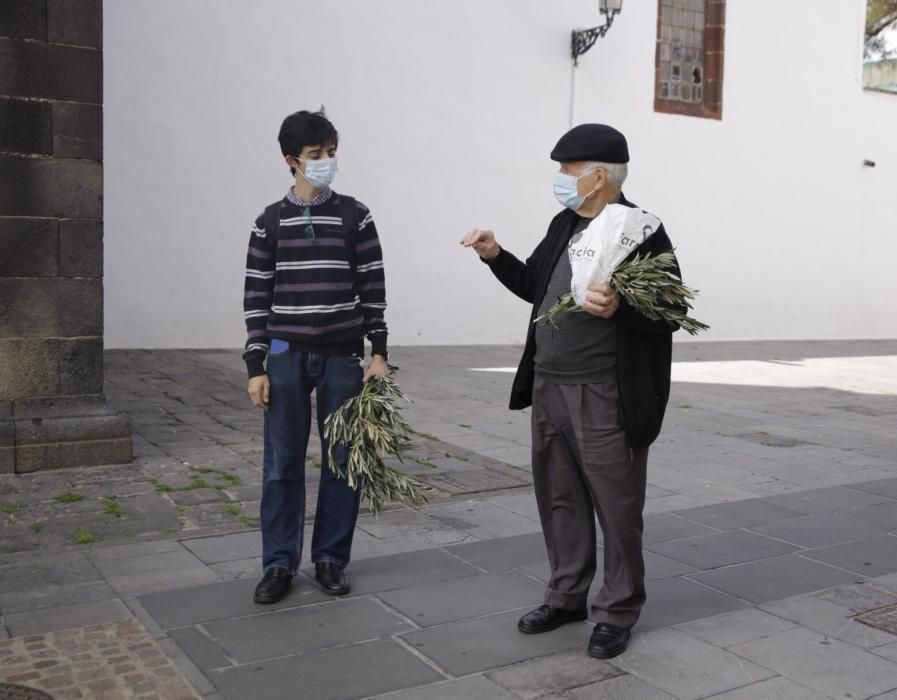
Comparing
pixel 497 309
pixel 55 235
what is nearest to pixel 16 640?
pixel 55 235

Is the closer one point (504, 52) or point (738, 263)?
point (504, 52)

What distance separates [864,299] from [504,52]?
8686 mm

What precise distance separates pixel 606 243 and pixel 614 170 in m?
0.33

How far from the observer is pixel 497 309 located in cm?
1538

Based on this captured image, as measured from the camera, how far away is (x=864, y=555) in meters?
5.09

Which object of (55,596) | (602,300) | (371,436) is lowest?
(55,596)

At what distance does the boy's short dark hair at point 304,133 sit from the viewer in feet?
13.7

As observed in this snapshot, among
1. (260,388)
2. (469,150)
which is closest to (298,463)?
(260,388)

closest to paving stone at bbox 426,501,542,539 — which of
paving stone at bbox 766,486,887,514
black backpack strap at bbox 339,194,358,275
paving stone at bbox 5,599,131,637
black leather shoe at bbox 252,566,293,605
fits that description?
black leather shoe at bbox 252,566,293,605

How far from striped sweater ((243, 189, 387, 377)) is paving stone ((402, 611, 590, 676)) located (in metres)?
1.15

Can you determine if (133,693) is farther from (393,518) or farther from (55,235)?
(55,235)

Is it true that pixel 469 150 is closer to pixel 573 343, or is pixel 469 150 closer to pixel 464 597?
pixel 464 597

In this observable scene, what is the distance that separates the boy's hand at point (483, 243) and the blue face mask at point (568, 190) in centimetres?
29

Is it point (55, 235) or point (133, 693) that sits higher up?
point (55, 235)
